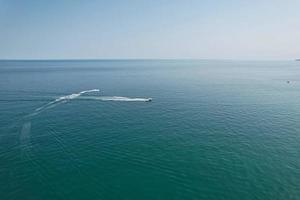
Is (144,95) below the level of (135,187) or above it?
above

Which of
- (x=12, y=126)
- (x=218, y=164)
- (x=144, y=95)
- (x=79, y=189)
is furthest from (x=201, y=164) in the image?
(x=144, y=95)

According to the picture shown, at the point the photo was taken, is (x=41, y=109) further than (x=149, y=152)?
Yes

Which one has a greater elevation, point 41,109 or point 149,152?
point 41,109

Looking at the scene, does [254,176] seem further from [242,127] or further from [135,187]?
[242,127]

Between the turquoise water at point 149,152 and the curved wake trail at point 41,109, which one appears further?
the curved wake trail at point 41,109

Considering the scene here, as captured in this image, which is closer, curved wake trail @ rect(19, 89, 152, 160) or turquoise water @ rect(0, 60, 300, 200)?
turquoise water @ rect(0, 60, 300, 200)

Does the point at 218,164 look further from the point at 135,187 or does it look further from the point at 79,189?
the point at 79,189

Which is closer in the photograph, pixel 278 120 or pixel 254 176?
pixel 254 176

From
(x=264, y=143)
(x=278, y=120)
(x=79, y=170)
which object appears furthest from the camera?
(x=278, y=120)

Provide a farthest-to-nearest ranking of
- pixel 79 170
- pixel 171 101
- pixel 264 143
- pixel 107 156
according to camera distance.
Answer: pixel 171 101 → pixel 264 143 → pixel 107 156 → pixel 79 170
